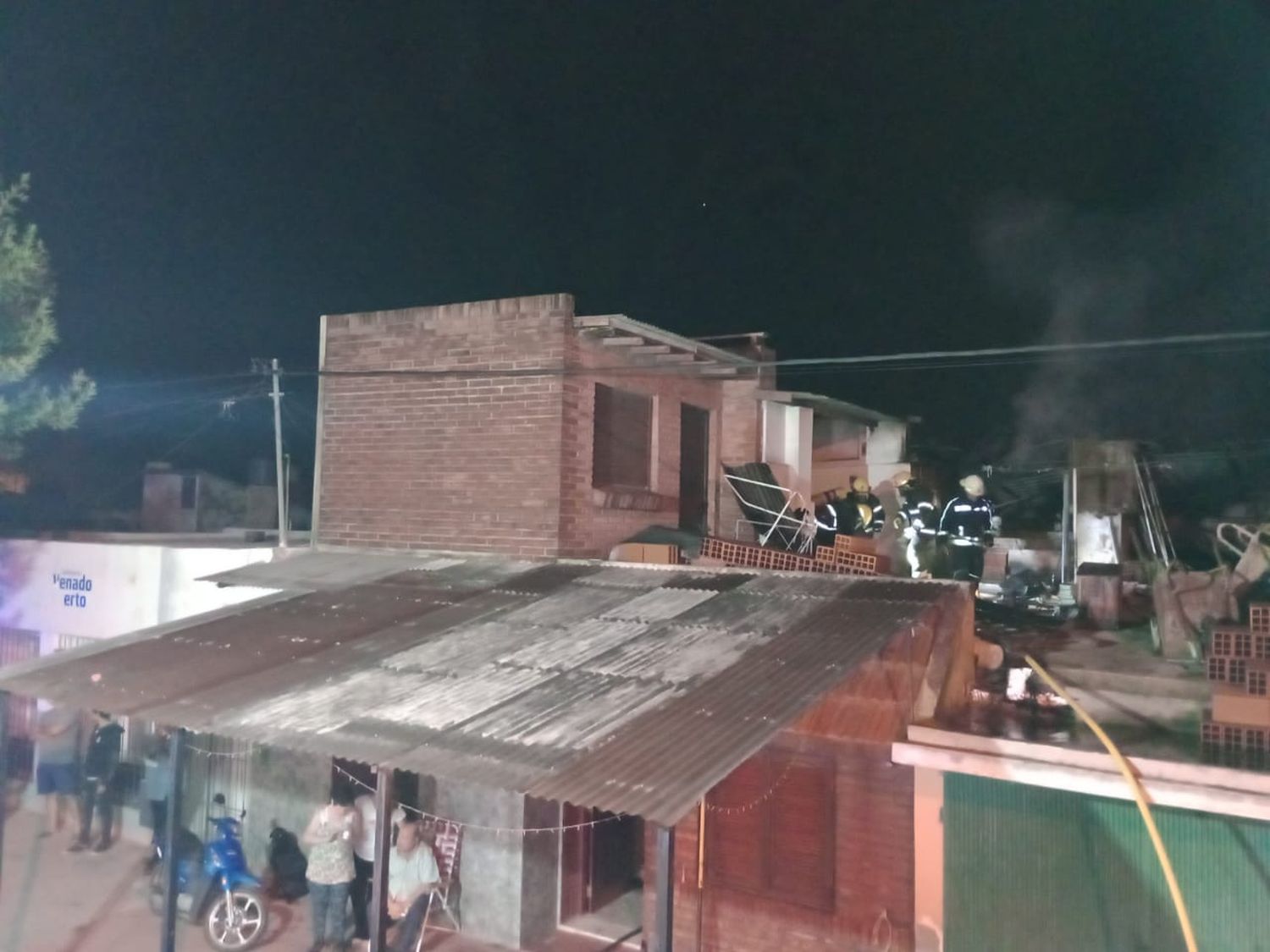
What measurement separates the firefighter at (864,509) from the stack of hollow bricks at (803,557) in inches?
48.6

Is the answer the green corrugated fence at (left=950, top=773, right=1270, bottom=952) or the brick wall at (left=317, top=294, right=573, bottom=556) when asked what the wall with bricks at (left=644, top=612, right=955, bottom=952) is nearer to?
the green corrugated fence at (left=950, top=773, right=1270, bottom=952)

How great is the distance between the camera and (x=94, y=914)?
938cm

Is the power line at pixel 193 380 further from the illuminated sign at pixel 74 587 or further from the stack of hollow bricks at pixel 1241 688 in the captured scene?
the stack of hollow bricks at pixel 1241 688

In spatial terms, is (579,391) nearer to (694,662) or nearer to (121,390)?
(694,662)

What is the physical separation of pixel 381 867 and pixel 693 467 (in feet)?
26.0

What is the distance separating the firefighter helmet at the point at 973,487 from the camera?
9.75 m

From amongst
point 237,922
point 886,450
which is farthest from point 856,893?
point 886,450

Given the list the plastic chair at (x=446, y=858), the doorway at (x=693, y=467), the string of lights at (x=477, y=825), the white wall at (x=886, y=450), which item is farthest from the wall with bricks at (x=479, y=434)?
the white wall at (x=886, y=450)

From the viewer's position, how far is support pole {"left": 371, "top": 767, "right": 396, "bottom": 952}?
A: 5090mm

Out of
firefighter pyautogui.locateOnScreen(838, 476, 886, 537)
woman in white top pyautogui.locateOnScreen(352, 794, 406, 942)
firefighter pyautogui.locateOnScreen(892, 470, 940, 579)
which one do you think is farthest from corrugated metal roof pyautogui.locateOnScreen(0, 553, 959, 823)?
firefighter pyautogui.locateOnScreen(838, 476, 886, 537)

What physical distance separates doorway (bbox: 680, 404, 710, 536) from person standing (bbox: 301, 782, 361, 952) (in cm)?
567

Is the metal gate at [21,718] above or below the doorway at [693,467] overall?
below

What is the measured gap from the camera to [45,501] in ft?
65.2

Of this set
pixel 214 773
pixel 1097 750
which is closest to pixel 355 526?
pixel 214 773
